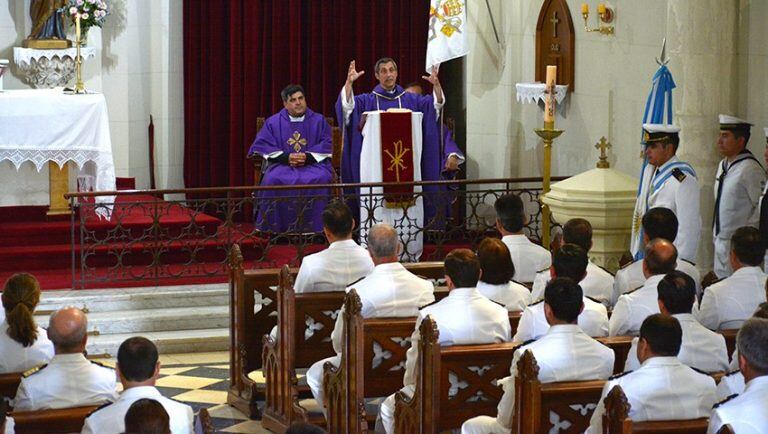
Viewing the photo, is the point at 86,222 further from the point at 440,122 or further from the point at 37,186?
the point at 440,122

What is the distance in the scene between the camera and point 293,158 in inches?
440

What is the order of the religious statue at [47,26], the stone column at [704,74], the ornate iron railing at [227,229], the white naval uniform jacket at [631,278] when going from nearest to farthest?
the white naval uniform jacket at [631,278], the stone column at [704,74], the ornate iron railing at [227,229], the religious statue at [47,26]

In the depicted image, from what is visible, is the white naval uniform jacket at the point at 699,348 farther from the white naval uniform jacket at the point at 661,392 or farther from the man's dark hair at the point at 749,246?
the man's dark hair at the point at 749,246

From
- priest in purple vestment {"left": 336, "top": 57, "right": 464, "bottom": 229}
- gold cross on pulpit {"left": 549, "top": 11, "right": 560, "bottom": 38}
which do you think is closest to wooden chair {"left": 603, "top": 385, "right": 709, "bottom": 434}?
priest in purple vestment {"left": 336, "top": 57, "right": 464, "bottom": 229}

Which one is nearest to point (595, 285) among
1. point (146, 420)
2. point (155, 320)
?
point (146, 420)

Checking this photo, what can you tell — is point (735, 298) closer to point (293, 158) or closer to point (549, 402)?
point (549, 402)

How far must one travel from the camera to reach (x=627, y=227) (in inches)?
348

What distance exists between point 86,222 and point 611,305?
5.16 metres

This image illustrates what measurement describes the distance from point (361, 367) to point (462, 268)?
2.77ft

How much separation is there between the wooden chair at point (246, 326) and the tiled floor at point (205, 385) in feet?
0.35

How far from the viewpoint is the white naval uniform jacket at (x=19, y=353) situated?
570 centimetres

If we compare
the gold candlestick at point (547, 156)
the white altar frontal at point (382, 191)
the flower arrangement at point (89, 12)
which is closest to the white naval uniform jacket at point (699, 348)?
the gold candlestick at point (547, 156)

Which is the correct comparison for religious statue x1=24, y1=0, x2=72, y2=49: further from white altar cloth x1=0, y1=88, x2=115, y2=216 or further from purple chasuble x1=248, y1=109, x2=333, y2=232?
purple chasuble x1=248, y1=109, x2=333, y2=232

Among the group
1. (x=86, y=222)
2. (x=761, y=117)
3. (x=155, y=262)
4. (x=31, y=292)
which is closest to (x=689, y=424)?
(x=31, y=292)
